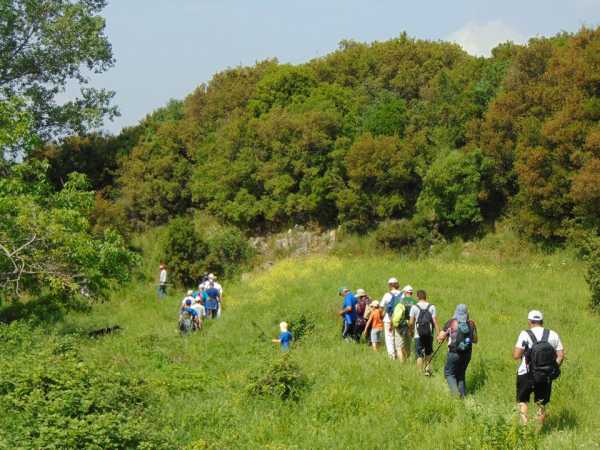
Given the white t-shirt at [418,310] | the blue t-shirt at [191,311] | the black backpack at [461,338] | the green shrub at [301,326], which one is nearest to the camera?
the black backpack at [461,338]

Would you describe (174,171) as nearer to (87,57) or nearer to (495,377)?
(87,57)

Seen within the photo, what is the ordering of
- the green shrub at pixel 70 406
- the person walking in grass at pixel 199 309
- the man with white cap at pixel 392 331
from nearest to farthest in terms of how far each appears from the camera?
the green shrub at pixel 70 406 → the man with white cap at pixel 392 331 → the person walking in grass at pixel 199 309

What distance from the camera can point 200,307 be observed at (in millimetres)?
20578

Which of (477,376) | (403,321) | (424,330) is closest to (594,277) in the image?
(403,321)

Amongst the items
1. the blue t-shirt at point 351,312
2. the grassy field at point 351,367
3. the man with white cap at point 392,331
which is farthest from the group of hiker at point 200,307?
the man with white cap at point 392,331

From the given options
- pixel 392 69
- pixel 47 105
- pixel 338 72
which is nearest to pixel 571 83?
pixel 392 69

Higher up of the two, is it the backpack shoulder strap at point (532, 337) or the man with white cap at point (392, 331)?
the backpack shoulder strap at point (532, 337)

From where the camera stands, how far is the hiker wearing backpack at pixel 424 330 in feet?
41.5

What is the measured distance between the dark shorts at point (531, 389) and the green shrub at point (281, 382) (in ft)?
11.1

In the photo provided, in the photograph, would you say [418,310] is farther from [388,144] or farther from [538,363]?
[388,144]

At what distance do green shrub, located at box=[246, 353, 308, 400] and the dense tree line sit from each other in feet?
56.1

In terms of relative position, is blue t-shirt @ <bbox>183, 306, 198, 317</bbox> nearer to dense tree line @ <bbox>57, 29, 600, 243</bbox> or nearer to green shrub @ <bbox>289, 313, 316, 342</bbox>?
green shrub @ <bbox>289, 313, 316, 342</bbox>

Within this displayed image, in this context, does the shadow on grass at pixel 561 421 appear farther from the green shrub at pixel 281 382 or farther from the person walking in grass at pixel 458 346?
the green shrub at pixel 281 382

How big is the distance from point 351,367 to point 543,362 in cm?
382
